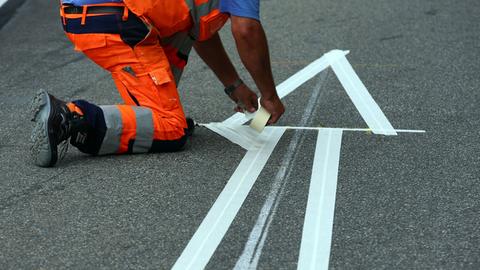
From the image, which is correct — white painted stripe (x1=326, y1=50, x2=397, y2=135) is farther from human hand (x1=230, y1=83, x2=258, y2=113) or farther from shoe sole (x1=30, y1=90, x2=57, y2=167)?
shoe sole (x1=30, y1=90, x2=57, y2=167)

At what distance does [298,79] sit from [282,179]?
6.80 ft

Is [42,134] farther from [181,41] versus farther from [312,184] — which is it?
[312,184]

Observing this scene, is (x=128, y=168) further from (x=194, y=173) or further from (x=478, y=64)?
(x=478, y=64)

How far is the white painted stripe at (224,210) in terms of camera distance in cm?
365

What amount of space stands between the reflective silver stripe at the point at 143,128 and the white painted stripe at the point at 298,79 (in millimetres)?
815

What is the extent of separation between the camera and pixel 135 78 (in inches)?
192

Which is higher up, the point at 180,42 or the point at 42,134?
the point at 42,134

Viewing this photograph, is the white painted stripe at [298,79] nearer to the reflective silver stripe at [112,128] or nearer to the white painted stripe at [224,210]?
the white painted stripe at [224,210]

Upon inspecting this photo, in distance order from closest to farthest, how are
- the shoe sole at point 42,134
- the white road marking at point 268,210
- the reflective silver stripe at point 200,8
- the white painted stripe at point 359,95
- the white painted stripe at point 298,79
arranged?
the white road marking at point 268,210 < the shoe sole at point 42,134 < the reflective silver stripe at point 200,8 < the white painted stripe at point 359,95 < the white painted stripe at point 298,79

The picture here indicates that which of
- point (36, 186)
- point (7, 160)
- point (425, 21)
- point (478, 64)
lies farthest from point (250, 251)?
point (425, 21)

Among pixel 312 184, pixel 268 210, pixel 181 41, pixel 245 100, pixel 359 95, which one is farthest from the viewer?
pixel 359 95

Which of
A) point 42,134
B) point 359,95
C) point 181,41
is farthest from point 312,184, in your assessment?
point 359,95

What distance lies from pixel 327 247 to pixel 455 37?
14.6 feet

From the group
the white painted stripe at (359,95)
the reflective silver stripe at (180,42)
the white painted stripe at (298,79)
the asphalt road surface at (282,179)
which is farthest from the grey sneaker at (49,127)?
the white painted stripe at (359,95)
